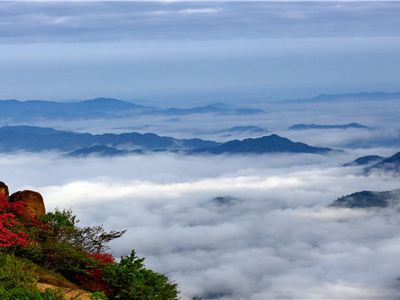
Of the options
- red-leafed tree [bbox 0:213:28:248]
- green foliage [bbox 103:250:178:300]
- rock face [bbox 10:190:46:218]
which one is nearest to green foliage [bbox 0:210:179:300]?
green foliage [bbox 103:250:178:300]

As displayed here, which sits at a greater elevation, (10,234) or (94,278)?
(10,234)

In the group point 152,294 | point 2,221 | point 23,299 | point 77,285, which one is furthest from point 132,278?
point 23,299

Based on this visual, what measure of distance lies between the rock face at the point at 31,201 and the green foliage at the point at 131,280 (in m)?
11.2

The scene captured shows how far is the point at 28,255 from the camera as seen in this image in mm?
39844

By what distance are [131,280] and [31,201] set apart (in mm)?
13840

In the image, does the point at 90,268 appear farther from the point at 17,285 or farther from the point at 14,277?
the point at 17,285

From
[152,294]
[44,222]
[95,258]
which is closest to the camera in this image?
[152,294]

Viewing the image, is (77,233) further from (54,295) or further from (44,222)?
(54,295)

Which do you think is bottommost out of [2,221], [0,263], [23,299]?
[23,299]

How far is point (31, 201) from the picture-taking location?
49469 mm

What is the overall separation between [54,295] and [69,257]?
13080mm

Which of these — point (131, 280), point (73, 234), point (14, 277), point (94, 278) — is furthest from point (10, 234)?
point (73, 234)

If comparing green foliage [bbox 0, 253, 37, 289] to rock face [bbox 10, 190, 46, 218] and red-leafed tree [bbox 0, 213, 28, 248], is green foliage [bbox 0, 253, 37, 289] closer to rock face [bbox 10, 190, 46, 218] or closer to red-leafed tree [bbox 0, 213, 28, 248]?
red-leafed tree [bbox 0, 213, 28, 248]

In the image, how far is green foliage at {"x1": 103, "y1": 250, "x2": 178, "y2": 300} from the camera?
3850cm
